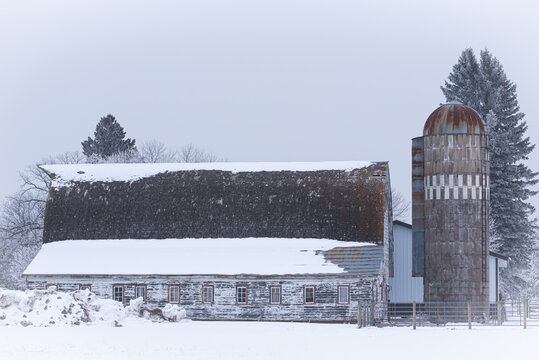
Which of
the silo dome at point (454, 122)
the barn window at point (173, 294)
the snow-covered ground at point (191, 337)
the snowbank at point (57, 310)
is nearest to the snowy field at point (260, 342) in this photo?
the snow-covered ground at point (191, 337)

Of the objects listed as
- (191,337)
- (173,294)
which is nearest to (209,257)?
(173,294)

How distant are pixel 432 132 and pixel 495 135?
651 inches

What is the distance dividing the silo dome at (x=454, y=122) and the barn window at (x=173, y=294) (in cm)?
1393

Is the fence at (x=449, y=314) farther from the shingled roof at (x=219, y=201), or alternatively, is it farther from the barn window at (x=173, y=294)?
the barn window at (x=173, y=294)

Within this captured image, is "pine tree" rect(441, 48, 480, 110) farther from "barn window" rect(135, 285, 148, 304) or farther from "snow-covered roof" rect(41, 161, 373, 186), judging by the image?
"barn window" rect(135, 285, 148, 304)

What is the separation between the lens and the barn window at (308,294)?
159 feet

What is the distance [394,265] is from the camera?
2119 inches

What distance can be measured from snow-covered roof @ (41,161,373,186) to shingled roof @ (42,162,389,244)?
5 cm

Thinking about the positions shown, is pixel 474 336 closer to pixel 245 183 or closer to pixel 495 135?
pixel 245 183

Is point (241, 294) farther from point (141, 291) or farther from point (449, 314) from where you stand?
point (449, 314)

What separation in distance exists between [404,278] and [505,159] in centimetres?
1642

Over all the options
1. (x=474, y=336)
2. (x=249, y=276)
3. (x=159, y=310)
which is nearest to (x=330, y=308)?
(x=249, y=276)

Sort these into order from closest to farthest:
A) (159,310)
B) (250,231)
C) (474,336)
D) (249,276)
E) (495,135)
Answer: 1. (474,336)
2. (159,310)
3. (249,276)
4. (250,231)
5. (495,135)

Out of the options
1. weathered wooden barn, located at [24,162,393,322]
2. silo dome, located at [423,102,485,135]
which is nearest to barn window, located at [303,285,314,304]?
weathered wooden barn, located at [24,162,393,322]
